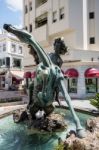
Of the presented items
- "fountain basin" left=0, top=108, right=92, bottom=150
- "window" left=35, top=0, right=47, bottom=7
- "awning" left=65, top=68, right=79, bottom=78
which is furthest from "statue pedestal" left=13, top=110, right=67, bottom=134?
"window" left=35, top=0, right=47, bottom=7

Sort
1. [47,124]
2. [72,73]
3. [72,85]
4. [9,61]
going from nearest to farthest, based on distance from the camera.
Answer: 1. [47,124]
2. [72,73]
3. [72,85]
4. [9,61]

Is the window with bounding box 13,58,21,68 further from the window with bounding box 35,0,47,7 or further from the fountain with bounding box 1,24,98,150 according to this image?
the fountain with bounding box 1,24,98,150

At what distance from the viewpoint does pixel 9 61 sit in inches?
1980

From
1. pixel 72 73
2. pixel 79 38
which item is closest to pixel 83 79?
pixel 72 73

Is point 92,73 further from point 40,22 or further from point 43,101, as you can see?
point 43,101

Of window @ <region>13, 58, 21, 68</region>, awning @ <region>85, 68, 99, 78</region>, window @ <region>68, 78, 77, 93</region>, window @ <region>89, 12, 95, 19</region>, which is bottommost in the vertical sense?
window @ <region>68, 78, 77, 93</region>

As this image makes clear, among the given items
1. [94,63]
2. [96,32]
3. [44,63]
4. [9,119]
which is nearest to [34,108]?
[44,63]

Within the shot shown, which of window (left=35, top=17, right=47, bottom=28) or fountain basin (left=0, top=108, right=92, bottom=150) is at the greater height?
window (left=35, top=17, right=47, bottom=28)

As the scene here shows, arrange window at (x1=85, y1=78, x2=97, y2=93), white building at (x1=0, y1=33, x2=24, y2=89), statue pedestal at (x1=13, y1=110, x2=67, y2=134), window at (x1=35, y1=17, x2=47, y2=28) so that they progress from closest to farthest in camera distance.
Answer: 1. statue pedestal at (x1=13, y1=110, x2=67, y2=134)
2. window at (x1=85, y1=78, x2=97, y2=93)
3. window at (x1=35, y1=17, x2=47, y2=28)
4. white building at (x1=0, y1=33, x2=24, y2=89)

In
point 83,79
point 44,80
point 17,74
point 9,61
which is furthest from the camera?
point 9,61

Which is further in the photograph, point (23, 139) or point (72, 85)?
point (72, 85)

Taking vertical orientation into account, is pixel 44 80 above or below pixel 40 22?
below

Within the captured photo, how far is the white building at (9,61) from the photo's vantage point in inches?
1942

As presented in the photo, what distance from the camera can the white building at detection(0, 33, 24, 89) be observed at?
4932cm
